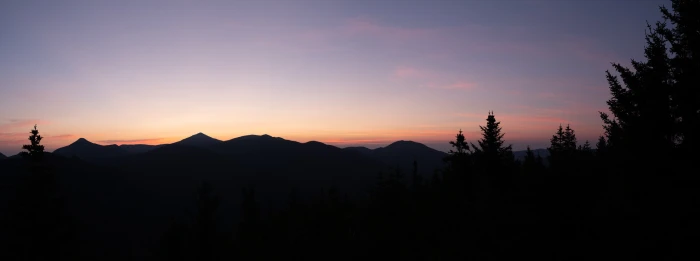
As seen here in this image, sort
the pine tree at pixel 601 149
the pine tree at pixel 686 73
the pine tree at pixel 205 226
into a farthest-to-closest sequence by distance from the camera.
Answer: the pine tree at pixel 205 226, the pine tree at pixel 601 149, the pine tree at pixel 686 73

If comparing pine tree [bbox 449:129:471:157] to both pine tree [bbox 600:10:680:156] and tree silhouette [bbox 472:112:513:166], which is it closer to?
tree silhouette [bbox 472:112:513:166]

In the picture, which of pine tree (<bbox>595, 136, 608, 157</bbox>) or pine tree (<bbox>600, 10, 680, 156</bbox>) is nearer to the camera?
pine tree (<bbox>600, 10, 680, 156</bbox>)

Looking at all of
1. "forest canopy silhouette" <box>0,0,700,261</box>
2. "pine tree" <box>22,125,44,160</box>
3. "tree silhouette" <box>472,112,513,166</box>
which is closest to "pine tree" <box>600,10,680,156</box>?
"forest canopy silhouette" <box>0,0,700,261</box>

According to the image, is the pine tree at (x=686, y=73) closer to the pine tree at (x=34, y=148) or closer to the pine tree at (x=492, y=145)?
the pine tree at (x=492, y=145)

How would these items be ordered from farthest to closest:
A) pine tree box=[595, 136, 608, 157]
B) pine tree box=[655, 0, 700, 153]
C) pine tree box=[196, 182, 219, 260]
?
pine tree box=[196, 182, 219, 260] → pine tree box=[595, 136, 608, 157] → pine tree box=[655, 0, 700, 153]

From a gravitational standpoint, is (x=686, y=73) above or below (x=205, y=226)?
above

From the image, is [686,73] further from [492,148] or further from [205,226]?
[205,226]

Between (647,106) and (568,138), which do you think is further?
(568,138)

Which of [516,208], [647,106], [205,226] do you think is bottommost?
[205,226]

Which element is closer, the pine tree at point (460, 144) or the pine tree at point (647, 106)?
the pine tree at point (647, 106)

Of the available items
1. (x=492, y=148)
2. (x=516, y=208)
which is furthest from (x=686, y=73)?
(x=492, y=148)

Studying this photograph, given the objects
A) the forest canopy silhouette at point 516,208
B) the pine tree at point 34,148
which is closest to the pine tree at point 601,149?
the forest canopy silhouette at point 516,208

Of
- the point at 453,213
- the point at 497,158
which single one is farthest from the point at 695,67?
the point at 497,158

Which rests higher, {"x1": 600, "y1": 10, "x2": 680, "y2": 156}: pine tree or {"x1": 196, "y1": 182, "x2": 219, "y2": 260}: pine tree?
{"x1": 600, "y1": 10, "x2": 680, "y2": 156}: pine tree
